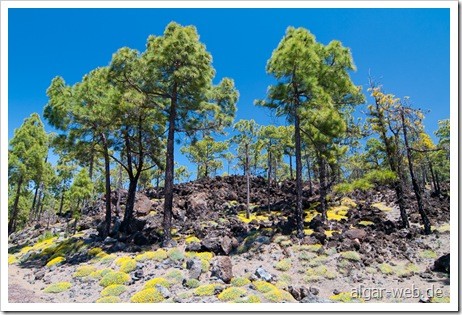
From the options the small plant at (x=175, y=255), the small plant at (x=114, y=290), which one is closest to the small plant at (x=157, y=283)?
the small plant at (x=114, y=290)

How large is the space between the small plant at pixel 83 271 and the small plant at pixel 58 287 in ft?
2.95

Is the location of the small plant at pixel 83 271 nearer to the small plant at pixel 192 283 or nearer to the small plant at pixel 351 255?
the small plant at pixel 192 283

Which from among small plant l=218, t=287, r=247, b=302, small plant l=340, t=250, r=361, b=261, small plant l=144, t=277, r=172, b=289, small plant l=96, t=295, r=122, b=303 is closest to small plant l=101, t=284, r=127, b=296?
small plant l=96, t=295, r=122, b=303

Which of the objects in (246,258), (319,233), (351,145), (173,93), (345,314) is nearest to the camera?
(345,314)

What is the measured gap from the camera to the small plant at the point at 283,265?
41.1 ft

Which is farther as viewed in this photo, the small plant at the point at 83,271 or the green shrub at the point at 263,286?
the small plant at the point at 83,271

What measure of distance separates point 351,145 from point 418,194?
15.3 ft

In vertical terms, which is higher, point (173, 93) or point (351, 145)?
point (173, 93)

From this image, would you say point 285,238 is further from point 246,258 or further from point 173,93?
point 173,93

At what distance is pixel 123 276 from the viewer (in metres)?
12.1

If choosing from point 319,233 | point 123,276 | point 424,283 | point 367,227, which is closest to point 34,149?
point 123,276

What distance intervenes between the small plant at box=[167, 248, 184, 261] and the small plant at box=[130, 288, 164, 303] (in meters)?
3.55

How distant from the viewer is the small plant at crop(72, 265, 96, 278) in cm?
1347

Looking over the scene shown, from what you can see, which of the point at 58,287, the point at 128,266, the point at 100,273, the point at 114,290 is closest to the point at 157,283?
the point at 114,290
